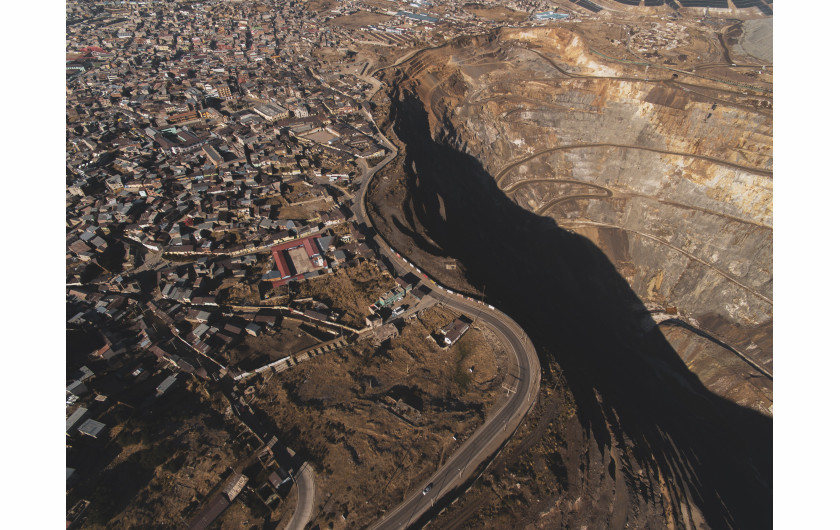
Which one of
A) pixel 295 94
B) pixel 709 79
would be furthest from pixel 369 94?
pixel 709 79

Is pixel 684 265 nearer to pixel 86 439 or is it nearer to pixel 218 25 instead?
pixel 86 439

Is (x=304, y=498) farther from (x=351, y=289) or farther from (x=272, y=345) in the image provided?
(x=351, y=289)

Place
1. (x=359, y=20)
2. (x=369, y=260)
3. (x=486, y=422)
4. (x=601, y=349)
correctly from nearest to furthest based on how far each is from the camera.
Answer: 1. (x=486, y=422)
2. (x=369, y=260)
3. (x=601, y=349)
4. (x=359, y=20)

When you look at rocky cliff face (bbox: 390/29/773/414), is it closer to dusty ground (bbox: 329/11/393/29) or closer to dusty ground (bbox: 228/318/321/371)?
dusty ground (bbox: 329/11/393/29)

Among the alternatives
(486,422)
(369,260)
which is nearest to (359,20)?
(369,260)

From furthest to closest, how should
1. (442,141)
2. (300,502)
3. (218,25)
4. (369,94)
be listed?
(218,25), (369,94), (442,141), (300,502)

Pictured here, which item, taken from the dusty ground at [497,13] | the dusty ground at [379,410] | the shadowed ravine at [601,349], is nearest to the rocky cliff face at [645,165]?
the shadowed ravine at [601,349]
